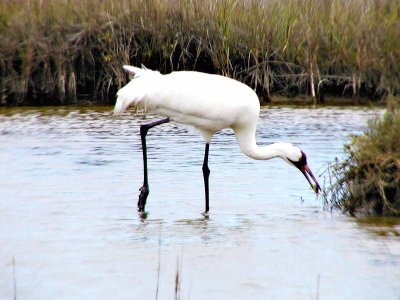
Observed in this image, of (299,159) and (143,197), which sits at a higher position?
(299,159)

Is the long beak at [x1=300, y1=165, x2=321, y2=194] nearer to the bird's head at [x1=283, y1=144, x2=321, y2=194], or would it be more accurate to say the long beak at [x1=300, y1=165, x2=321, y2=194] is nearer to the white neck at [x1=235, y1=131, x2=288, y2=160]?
the bird's head at [x1=283, y1=144, x2=321, y2=194]

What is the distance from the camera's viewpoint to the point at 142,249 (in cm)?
664

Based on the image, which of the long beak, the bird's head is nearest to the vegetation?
the long beak

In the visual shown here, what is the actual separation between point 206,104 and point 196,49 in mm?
5577

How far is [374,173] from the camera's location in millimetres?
7371

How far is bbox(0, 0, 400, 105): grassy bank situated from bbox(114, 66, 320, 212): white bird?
193 inches

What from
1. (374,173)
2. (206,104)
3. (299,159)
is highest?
(206,104)

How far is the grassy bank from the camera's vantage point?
44.7ft

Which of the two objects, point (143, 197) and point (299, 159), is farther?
point (299, 159)

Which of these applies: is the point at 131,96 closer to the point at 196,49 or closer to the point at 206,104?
the point at 206,104

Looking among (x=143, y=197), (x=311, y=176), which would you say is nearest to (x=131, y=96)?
(x=143, y=197)

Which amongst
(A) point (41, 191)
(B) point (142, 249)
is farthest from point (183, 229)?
(A) point (41, 191)

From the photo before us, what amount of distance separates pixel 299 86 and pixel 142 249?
7.49 m

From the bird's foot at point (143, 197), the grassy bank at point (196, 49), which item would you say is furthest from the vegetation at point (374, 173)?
the grassy bank at point (196, 49)
